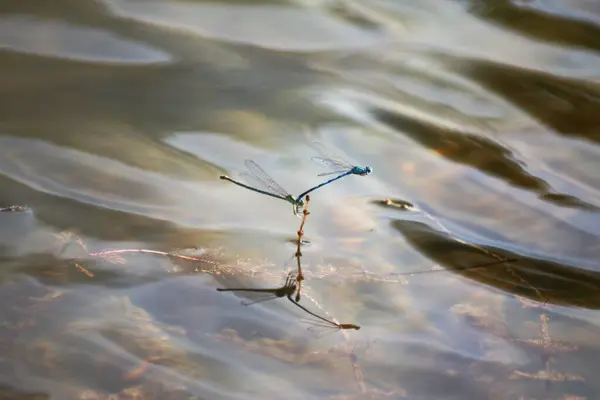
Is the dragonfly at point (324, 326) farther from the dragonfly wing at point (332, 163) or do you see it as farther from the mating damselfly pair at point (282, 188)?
the dragonfly wing at point (332, 163)

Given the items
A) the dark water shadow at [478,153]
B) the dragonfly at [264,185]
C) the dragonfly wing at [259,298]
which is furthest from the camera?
the dark water shadow at [478,153]

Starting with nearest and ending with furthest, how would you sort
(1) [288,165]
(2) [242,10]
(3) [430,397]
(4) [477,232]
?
(3) [430,397]
(4) [477,232]
(1) [288,165]
(2) [242,10]

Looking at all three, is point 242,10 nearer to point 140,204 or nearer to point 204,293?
point 140,204

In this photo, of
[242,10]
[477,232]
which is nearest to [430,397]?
[477,232]

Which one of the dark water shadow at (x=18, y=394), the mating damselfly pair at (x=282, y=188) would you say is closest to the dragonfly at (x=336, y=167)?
the mating damselfly pair at (x=282, y=188)

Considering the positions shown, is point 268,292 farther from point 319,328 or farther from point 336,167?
point 336,167

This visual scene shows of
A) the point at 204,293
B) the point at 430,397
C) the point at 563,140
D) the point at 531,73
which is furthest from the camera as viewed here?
the point at 531,73

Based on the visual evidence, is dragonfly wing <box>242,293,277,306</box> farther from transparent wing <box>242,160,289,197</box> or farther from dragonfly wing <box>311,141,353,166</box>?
dragonfly wing <box>311,141,353,166</box>

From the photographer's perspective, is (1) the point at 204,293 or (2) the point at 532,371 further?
(1) the point at 204,293
